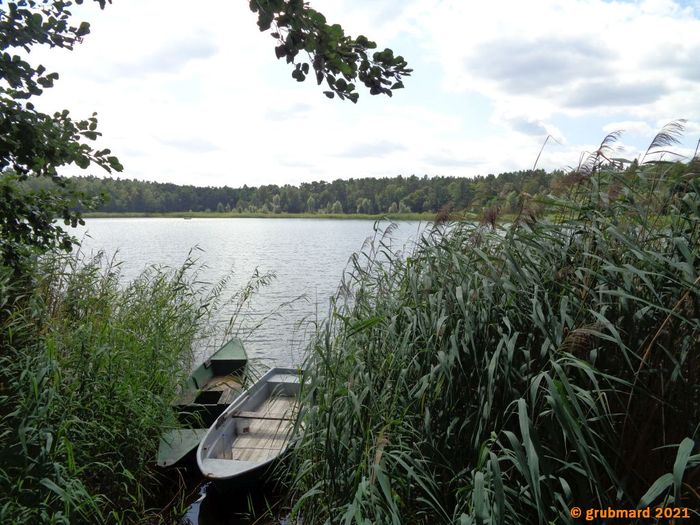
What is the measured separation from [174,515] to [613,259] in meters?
4.96

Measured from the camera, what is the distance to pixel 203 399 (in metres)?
7.29

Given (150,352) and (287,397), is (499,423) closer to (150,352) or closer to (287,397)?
(150,352)

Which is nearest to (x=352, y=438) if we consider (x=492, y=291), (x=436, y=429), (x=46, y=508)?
(x=436, y=429)

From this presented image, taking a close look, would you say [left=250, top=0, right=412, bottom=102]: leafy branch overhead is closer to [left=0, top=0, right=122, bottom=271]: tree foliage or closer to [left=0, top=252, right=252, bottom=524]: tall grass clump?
[left=0, top=0, right=122, bottom=271]: tree foliage

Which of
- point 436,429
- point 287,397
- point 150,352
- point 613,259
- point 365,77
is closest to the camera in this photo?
point 365,77

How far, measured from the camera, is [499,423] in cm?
291

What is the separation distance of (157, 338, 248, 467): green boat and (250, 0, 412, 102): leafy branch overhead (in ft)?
14.0

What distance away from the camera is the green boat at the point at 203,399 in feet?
18.2

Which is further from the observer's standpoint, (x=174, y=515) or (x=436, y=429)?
(x=174, y=515)

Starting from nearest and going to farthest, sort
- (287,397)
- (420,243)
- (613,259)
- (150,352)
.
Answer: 1. (613,259)
2. (420,243)
3. (150,352)
4. (287,397)

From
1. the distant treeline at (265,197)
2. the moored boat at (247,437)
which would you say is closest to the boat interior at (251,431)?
the moored boat at (247,437)

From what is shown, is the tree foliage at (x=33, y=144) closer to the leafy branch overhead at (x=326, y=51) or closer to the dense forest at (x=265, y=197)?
the leafy branch overhead at (x=326, y=51)

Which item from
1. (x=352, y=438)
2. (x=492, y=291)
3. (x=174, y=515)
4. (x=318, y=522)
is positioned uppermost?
(x=492, y=291)

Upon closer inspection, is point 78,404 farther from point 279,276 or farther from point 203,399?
point 279,276
